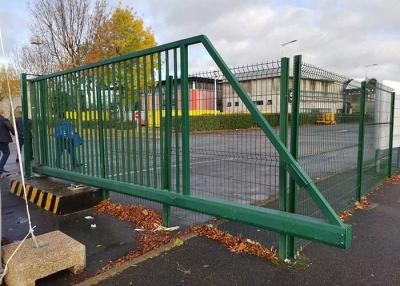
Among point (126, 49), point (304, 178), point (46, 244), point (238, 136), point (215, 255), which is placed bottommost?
point (215, 255)

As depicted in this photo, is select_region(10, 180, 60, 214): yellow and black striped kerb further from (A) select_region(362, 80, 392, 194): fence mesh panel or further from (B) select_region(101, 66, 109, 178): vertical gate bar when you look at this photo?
(A) select_region(362, 80, 392, 194): fence mesh panel

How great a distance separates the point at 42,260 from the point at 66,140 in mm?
3144

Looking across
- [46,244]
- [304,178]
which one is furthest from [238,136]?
[46,244]

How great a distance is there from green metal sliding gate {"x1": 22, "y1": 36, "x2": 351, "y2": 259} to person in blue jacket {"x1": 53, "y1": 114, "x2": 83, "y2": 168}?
0.06 ft

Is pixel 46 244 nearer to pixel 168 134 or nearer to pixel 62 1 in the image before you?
pixel 168 134

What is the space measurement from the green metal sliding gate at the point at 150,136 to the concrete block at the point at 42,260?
1133mm

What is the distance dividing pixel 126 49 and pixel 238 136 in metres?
18.6

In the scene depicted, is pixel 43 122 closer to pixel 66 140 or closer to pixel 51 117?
pixel 51 117

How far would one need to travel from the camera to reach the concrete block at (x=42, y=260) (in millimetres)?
3207

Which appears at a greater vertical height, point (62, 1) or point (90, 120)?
point (62, 1)

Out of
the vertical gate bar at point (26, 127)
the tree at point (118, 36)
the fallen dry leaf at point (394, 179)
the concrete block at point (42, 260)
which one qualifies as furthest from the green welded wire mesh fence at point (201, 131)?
the tree at point (118, 36)

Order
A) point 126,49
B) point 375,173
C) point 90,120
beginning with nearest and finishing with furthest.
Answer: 1. point 90,120
2. point 375,173
3. point 126,49

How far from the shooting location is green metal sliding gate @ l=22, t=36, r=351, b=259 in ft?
10.1

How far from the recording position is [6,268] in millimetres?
3248
